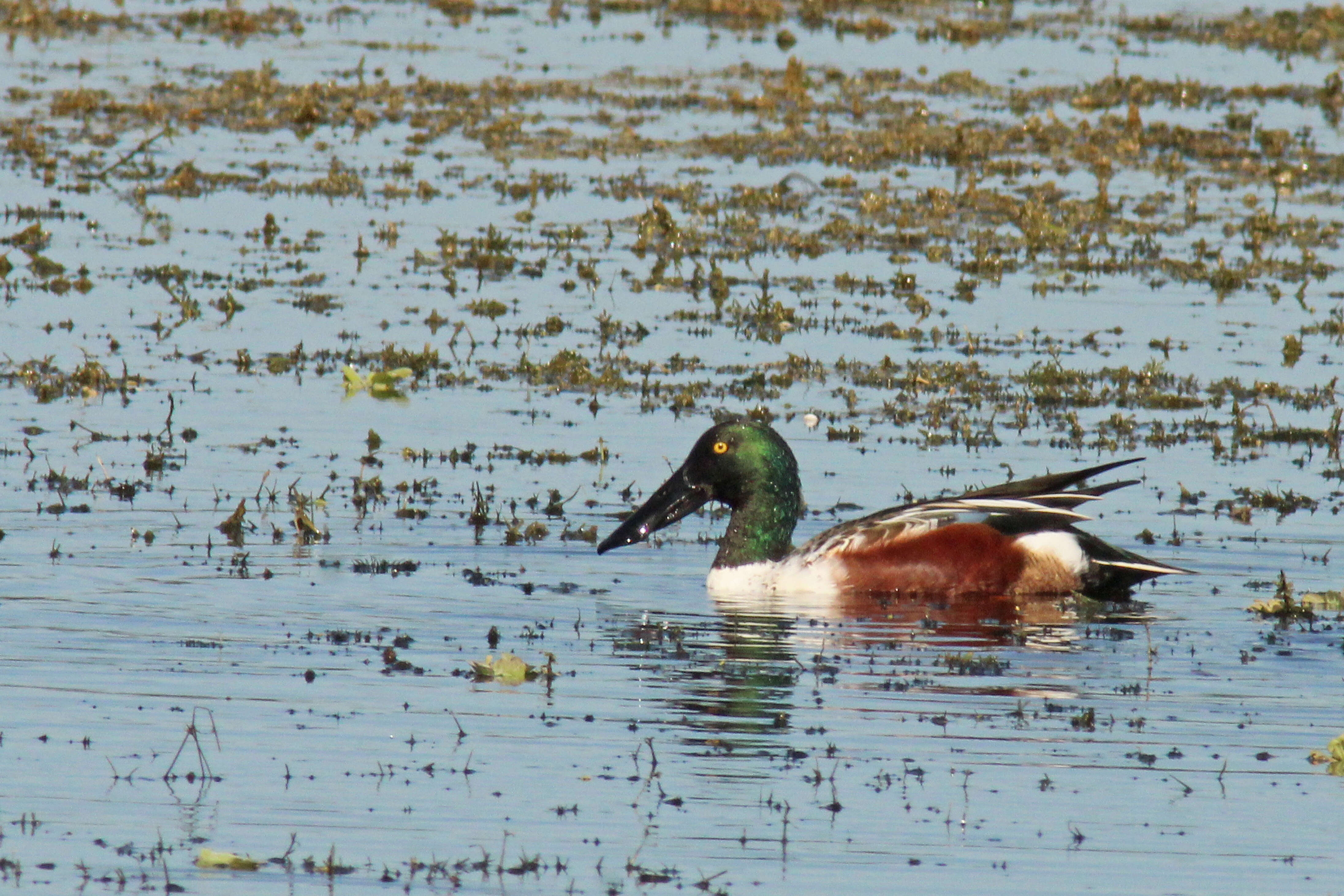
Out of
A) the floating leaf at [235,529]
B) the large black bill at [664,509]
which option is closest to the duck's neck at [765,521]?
the large black bill at [664,509]

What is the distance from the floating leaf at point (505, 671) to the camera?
914 centimetres

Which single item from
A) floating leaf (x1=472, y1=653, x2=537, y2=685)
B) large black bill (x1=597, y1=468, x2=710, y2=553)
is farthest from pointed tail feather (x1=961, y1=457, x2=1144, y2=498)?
floating leaf (x1=472, y1=653, x2=537, y2=685)

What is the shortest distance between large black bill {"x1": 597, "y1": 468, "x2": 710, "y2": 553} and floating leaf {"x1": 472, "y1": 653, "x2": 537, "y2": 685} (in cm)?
255

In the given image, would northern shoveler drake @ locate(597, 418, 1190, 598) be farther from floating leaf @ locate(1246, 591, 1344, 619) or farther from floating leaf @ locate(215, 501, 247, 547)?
floating leaf @ locate(215, 501, 247, 547)

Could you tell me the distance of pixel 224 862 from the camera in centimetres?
671

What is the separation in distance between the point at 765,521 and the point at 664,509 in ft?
1.76

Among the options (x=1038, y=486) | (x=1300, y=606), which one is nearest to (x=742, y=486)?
(x=1038, y=486)

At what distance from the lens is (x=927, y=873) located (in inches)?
273

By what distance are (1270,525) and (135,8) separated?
2407cm

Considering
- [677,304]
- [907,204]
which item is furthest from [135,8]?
[677,304]

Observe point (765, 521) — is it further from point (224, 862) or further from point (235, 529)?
point (224, 862)

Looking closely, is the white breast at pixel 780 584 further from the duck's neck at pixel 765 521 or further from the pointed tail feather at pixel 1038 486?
the pointed tail feather at pixel 1038 486

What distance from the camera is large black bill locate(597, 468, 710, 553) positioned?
11.8 meters

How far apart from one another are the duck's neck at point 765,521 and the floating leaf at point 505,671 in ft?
8.99
